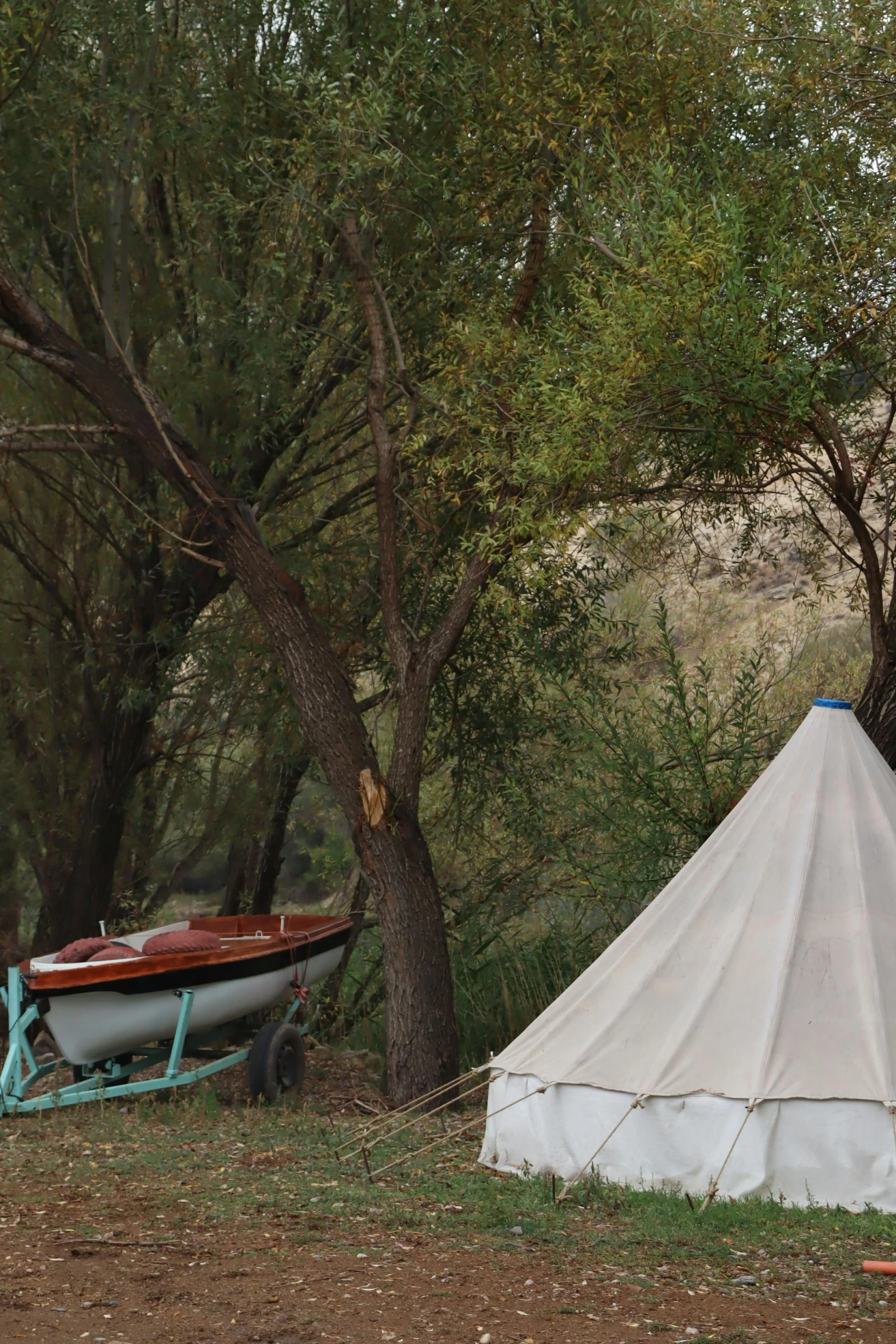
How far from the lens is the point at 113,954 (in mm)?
6957

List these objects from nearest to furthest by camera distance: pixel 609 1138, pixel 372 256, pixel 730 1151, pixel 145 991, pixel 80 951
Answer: pixel 730 1151 → pixel 609 1138 → pixel 145 991 → pixel 80 951 → pixel 372 256

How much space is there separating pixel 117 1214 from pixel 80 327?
622cm

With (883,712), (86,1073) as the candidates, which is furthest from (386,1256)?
(883,712)

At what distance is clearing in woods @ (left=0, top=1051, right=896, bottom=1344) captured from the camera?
11.9 feet

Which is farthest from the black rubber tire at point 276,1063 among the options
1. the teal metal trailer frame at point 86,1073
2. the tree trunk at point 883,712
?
the tree trunk at point 883,712

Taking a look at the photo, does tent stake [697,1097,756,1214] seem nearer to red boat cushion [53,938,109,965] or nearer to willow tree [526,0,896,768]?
willow tree [526,0,896,768]

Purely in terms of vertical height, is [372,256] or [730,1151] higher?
[372,256]

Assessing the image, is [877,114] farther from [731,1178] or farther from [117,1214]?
[117,1214]

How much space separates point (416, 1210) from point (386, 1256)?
26.0 inches

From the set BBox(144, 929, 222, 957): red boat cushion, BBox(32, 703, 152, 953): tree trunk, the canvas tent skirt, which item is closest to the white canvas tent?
the canvas tent skirt

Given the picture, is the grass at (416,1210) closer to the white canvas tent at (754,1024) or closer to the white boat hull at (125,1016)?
the white canvas tent at (754,1024)

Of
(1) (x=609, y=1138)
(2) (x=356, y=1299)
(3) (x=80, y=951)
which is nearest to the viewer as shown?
(2) (x=356, y=1299)

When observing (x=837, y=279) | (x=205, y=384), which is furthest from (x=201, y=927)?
(x=837, y=279)

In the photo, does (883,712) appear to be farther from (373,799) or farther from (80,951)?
(80,951)
